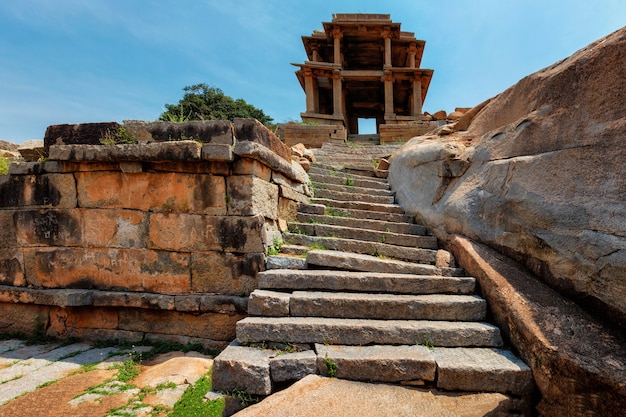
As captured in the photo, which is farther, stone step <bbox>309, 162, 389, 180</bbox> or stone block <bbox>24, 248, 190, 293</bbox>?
stone step <bbox>309, 162, 389, 180</bbox>

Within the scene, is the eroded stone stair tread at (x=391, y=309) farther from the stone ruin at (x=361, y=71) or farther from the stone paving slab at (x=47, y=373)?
the stone ruin at (x=361, y=71)

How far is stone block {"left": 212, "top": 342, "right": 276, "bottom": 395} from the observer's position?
2.32m

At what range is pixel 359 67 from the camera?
20.1m

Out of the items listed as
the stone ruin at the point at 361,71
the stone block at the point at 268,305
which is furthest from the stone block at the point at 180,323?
the stone ruin at the point at 361,71

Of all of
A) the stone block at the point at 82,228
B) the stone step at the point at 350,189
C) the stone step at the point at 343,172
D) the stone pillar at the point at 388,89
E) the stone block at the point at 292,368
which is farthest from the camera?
the stone pillar at the point at 388,89

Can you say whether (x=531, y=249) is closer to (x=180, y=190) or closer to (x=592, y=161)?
(x=592, y=161)

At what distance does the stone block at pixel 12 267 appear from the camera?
3885 millimetres

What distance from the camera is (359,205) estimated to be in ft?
17.1

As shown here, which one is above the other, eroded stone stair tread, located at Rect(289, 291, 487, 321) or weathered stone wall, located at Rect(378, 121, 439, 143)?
weathered stone wall, located at Rect(378, 121, 439, 143)

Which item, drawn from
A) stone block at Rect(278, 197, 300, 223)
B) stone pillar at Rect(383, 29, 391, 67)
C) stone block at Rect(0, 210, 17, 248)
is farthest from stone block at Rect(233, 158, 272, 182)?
stone pillar at Rect(383, 29, 391, 67)

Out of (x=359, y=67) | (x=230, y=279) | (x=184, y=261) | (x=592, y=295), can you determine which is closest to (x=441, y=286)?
(x=592, y=295)

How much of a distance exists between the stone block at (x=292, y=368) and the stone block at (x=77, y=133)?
346 centimetres

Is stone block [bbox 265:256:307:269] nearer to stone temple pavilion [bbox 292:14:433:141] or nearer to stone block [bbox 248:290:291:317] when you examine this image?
stone block [bbox 248:290:291:317]

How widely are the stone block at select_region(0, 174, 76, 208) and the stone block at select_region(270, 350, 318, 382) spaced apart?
3.32 m
